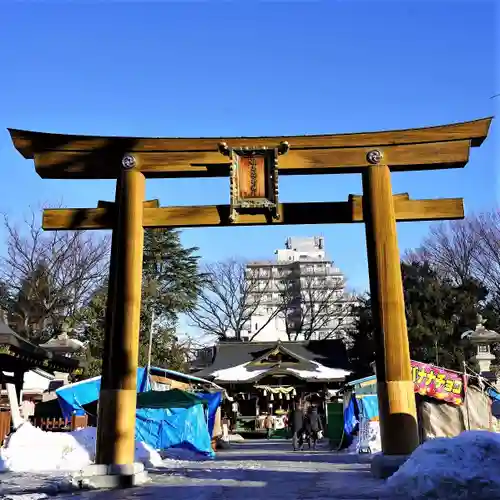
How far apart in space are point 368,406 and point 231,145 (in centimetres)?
1114

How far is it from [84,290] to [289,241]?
5719cm

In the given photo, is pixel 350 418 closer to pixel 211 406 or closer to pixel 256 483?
pixel 211 406

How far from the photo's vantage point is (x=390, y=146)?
1121cm

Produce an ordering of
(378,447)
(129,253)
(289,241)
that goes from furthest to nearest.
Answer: (289,241) → (378,447) → (129,253)

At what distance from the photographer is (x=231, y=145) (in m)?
11.4

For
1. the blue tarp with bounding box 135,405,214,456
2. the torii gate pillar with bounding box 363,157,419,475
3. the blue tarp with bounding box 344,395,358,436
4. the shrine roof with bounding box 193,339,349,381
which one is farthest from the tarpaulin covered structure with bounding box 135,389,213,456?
the shrine roof with bounding box 193,339,349,381

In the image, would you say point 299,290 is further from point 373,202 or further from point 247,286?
point 373,202

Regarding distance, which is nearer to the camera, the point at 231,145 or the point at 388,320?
the point at 388,320

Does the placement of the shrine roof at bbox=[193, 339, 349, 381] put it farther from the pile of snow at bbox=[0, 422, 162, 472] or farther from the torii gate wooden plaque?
the torii gate wooden plaque

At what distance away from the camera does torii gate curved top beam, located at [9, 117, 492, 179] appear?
440 inches

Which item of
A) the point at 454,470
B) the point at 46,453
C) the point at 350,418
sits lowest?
the point at 46,453

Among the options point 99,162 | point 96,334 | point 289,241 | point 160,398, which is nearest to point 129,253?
point 99,162

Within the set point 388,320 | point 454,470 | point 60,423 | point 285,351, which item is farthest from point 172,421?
point 285,351

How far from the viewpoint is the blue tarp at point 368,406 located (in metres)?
18.6
